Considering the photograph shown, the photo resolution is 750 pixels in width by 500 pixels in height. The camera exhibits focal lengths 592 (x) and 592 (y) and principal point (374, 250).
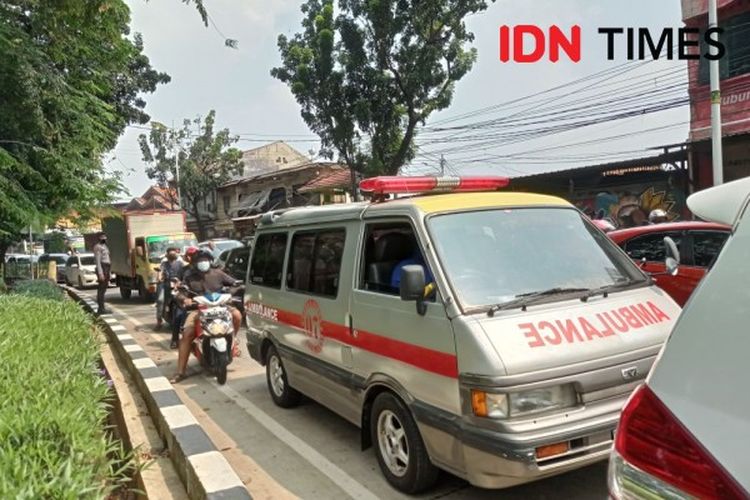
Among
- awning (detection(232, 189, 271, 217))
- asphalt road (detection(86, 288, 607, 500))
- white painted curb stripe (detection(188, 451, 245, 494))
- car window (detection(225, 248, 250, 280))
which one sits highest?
awning (detection(232, 189, 271, 217))

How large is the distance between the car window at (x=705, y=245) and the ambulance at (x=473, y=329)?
2.32 metres

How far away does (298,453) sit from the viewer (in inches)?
187

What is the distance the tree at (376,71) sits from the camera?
17.5 meters

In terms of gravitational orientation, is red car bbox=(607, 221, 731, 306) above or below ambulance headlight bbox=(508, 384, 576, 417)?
above

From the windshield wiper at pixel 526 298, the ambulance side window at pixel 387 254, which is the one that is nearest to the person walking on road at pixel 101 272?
the ambulance side window at pixel 387 254

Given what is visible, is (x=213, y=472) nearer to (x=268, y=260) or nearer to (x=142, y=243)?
(x=268, y=260)

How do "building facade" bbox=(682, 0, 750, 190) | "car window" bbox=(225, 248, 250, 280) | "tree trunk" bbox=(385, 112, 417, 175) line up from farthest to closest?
"tree trunk" bbox=(385, 112, 417, 175)
"building facade" bbox=(682, 0, 750, 190)
"car window" bbox=(225, 248, 250, 280)

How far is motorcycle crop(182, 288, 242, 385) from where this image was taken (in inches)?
280

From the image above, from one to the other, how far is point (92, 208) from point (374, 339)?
8.32 meters

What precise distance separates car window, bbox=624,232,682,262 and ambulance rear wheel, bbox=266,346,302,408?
430cm

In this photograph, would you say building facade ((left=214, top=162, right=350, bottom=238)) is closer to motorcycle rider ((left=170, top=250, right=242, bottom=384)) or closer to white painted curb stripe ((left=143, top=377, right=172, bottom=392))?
motorcycle rider ((left=170, top=250, right=242, bottom=384))

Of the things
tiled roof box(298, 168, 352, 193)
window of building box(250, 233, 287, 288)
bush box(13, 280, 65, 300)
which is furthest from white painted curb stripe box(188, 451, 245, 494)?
tiled roof box(298, 168, 352, 193)

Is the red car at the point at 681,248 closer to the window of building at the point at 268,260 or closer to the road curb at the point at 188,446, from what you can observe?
the window of building at the point at 268,260

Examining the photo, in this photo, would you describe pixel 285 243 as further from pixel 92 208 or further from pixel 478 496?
pixel 92 208
